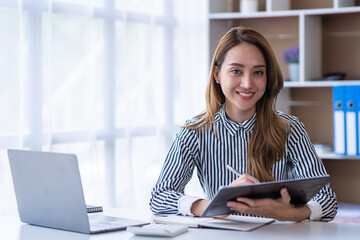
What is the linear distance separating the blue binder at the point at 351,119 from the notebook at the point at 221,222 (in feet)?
6.05

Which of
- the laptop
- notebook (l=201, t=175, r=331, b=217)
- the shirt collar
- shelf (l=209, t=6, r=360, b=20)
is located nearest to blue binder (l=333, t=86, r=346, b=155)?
shelf (l=209, t=6, r=360, b=20)

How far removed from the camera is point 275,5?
3.88 metres

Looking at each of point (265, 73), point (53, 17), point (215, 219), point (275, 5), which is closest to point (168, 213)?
point (215, 219)

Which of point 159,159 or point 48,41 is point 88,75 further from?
point 159,159

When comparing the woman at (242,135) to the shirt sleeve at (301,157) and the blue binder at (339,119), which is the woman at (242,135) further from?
the blue binder at (339,119)

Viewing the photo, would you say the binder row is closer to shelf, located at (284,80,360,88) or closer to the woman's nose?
shelf, located at (284,80,360,88)

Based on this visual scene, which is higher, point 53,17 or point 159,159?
point 53,17

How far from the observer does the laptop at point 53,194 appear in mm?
1682

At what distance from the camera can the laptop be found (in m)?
1.68

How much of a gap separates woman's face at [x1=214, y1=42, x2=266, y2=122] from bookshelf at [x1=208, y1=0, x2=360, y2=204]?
63.7 inches

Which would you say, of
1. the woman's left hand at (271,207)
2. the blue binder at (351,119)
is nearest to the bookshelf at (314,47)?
the blue binder at (351,119)

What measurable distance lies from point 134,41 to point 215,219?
1.94m

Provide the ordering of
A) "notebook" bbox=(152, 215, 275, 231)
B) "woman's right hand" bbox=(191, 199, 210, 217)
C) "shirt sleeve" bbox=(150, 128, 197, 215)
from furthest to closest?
"shirt sleeve" bbox=(150, 128, 197, 215) < "woman's right hand" bbox=(191, 199, 210, 217) < "notebook" bbox=(152, 215, 275, 231)

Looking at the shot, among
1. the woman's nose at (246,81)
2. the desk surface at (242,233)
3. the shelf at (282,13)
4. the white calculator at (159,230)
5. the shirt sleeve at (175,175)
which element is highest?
the shelf at (282,13)
